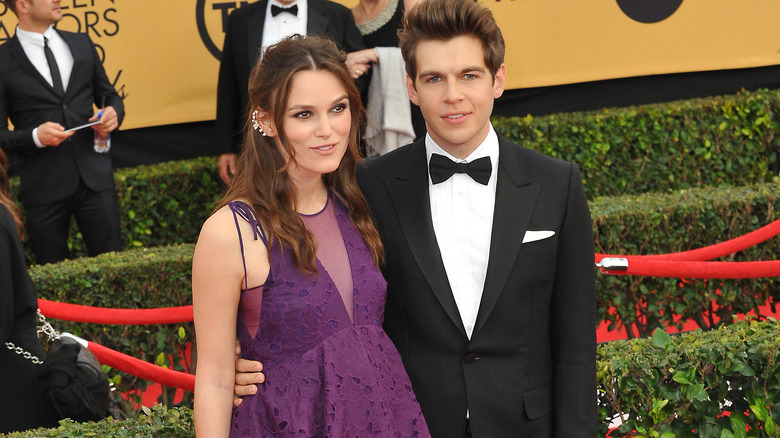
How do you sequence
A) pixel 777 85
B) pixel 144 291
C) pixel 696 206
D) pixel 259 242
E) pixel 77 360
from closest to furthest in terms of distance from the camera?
pixel 259 242 < pixel 77 360 < pixel 144 291 < pixel 696 206 < pixel 777 85

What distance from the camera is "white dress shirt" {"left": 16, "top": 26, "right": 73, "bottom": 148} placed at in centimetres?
561

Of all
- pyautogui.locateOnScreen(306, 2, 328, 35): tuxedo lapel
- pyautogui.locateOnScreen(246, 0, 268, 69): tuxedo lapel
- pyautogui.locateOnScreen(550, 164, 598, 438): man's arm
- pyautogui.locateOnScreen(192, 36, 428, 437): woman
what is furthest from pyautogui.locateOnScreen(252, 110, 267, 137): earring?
pyautogui.locateOnScreen(246, 0, 268, 69): tuxedo lapel

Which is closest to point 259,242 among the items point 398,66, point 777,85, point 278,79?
point 278,79

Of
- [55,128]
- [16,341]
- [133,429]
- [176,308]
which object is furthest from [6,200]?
[55,128]

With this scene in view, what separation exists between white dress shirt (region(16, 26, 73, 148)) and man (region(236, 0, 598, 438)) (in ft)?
12.1

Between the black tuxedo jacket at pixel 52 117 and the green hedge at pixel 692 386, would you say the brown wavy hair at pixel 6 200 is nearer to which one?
the black tuxedo jacket at pixel 52 117

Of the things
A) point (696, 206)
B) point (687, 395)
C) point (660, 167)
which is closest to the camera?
point (687, 395)

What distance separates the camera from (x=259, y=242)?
7.63ft

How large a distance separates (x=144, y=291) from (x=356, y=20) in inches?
87.2

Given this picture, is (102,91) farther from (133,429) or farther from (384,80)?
(133,429)

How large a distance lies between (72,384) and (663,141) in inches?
224

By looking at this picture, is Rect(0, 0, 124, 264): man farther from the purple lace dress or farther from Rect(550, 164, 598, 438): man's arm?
Rect(550, 164, 598, 438): man's arm

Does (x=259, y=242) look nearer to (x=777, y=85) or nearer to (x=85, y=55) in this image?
(x=85, y=55)

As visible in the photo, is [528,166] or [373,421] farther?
[528,166]
